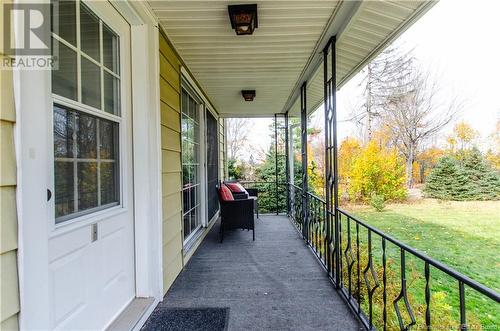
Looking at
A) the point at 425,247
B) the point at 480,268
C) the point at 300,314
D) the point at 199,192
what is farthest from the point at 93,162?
the point at 425,247

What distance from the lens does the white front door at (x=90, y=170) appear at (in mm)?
1283

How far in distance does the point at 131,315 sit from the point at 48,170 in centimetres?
119

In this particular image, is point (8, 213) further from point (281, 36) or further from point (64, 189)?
point (281, 36)

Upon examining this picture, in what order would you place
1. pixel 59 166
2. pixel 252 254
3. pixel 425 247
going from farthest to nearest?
pixel 425 247
pixel 252 254
pixel 59 166

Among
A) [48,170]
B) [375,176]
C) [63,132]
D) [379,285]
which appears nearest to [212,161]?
[379,285]

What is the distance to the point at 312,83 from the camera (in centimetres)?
381

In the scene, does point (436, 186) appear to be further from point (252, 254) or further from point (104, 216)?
point (104, 216)

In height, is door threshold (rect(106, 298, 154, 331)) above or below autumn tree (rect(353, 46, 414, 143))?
below

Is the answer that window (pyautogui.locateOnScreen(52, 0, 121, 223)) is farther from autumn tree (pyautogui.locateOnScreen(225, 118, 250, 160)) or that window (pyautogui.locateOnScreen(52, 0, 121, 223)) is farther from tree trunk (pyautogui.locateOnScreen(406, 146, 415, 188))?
autumn tree (pyautogui.locateOnScreen(225, 118, 250, 160))

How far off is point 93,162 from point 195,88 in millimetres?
2497

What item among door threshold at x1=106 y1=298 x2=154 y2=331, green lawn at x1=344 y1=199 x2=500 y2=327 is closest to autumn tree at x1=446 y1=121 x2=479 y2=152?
green lawn at x1=344 y1=199 x2=500 y2=327

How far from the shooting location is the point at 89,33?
154 cm

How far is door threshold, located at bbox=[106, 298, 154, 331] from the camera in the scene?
171 centimetres

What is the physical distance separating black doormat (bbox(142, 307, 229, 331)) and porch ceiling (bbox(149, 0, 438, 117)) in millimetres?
2279
